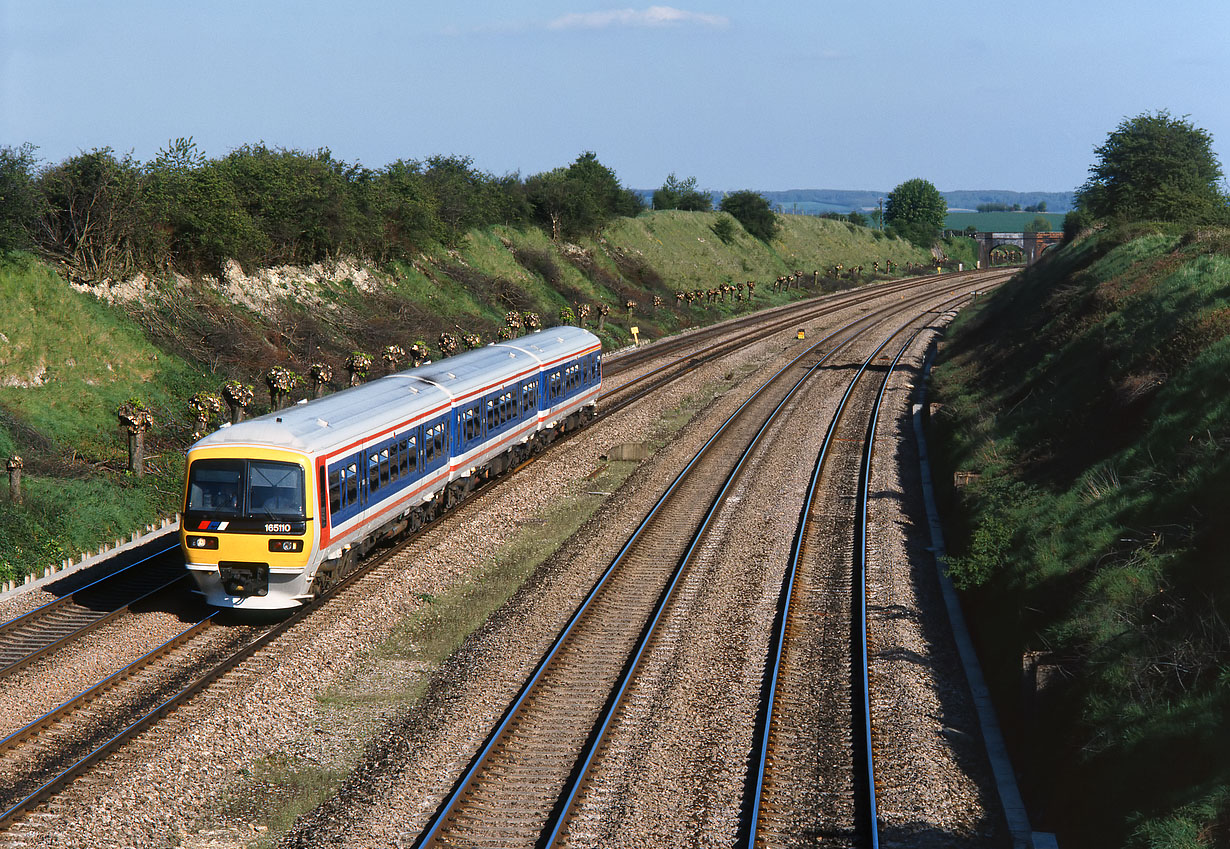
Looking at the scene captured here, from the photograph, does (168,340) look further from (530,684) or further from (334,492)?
(530,684)

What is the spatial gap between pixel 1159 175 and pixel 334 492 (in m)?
52.1

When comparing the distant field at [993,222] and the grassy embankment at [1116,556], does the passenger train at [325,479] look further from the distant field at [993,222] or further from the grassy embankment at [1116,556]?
the distant field at [993,222]

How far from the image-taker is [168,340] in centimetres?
3459

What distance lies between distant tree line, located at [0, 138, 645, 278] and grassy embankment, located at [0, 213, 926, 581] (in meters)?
1.32

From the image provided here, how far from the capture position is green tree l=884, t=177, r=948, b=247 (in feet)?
470

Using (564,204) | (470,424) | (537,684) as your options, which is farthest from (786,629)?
(564,204)

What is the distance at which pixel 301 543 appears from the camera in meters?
16.5

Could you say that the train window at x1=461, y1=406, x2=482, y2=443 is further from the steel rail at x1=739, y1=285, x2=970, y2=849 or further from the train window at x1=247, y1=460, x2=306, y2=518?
the steel rail at x1=739, y1=285, x2=970, y2=849

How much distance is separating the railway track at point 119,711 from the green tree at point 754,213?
96506mm

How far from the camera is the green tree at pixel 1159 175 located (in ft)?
172

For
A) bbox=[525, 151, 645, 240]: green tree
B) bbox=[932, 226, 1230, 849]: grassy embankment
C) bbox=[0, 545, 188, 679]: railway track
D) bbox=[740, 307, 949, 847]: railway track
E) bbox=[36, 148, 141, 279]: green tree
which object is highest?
bbox=[525, 151, 645, 240]: green tree

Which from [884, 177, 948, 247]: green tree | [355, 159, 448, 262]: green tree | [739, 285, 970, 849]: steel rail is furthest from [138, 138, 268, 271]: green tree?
[884, 177, 948, 247]: green tree

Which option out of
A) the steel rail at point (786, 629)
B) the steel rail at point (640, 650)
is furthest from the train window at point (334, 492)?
the steel rail at point (786, 629)

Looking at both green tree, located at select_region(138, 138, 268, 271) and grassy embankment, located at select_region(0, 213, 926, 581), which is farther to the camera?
green tree, located at select_region(138, 138, 268, 271)
